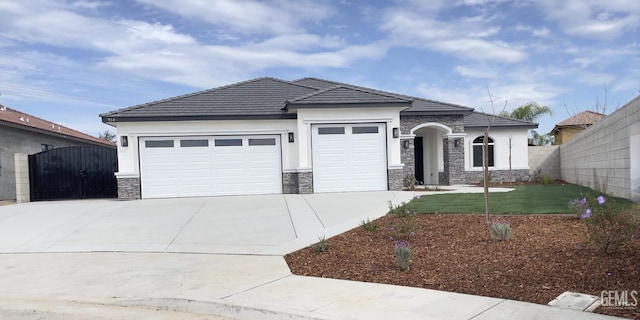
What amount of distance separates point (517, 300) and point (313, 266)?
3115mm

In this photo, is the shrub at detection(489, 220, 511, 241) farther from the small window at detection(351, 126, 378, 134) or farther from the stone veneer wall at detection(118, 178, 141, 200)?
the stone veneer wall at detection(118, 178, 141, 200)

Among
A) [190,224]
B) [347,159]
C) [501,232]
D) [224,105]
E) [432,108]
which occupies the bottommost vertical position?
[190,224]

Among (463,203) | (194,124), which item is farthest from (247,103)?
(463,203)

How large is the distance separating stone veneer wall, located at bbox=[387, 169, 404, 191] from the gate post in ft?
48.1

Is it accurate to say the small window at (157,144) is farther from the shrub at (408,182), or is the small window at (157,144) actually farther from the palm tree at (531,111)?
the palm tree at (531,111)

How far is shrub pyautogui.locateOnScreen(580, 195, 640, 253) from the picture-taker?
19.9 ft

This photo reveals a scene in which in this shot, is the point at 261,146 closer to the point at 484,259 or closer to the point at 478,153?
the point at 478,153

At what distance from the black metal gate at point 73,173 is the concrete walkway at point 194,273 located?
17.6 feet

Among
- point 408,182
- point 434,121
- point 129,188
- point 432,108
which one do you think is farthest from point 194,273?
point 432,108

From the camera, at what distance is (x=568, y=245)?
6.85 metres

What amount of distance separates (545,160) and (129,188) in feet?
69.7

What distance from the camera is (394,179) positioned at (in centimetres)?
1827

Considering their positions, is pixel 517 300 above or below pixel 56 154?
below

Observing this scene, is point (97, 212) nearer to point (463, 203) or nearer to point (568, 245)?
point (463, 203)
